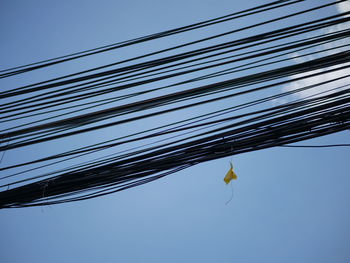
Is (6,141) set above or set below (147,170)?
above

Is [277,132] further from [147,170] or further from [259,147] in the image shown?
[147,170]

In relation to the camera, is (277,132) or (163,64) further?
(163,64)

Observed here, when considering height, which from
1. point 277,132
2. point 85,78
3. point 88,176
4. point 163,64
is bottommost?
point 88,176

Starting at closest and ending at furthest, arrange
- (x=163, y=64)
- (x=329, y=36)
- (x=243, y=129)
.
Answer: (x=329, y=36), (x=243, y=129), (x=163, y=64)

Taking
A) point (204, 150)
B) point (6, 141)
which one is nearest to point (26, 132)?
point (6, 141)

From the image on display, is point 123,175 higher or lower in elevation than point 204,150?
lower

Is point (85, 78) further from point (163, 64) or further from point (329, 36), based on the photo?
point (329, 36)

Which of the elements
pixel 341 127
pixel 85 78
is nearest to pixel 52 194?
pixel 85 78

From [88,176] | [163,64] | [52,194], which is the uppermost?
[163,64]

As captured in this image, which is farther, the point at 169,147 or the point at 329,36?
the point at 169,147

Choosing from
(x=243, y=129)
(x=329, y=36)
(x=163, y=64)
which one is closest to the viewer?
(x=329, y=36)
